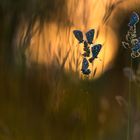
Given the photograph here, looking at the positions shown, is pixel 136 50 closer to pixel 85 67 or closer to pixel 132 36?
pixel 132 36

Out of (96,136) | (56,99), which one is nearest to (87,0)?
(56,99)

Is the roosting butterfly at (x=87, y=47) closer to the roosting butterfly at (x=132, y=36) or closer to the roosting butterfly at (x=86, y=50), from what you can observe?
the roosting butterfly at (x=86, y=50)

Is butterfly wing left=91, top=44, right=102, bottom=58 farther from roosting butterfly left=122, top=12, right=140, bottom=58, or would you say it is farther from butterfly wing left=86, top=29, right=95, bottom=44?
roosting butterfly left=122, top=12, right=140, bottom=58

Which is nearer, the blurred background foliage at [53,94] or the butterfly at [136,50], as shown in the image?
the butterfly at [136,50]

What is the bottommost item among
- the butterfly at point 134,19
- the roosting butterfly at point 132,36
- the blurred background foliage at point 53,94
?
the blurred background foliage at point 53,94

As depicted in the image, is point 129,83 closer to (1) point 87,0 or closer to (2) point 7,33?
(1) point 87,0

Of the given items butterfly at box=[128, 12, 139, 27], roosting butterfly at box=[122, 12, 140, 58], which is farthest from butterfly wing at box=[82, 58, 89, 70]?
butterfly at box=[128, 12, 139, 27]

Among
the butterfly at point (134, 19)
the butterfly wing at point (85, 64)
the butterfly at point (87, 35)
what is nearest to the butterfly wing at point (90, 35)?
the butterfly at point (87, 35)

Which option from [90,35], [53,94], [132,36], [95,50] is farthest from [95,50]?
[53,94]
